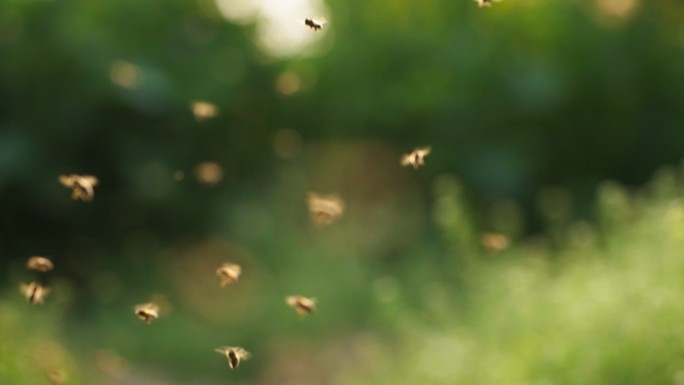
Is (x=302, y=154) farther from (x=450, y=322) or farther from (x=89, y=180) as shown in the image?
(x=89, y=180)

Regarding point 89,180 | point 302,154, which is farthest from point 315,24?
point 302,154

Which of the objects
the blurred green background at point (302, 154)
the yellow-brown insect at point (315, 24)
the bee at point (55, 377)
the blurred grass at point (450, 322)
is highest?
the blurred green background at point (302, 154)

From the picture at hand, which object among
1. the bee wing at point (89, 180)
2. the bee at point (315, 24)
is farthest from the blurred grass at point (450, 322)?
the bee at point (315, 24)

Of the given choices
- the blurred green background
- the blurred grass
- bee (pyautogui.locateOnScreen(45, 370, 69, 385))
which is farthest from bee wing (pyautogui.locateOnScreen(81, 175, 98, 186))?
the blurred green background

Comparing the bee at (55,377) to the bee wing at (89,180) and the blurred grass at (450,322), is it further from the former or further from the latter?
the bee wing at (89,180)

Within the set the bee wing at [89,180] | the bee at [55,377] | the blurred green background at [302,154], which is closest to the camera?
the bee wing at [89,180]

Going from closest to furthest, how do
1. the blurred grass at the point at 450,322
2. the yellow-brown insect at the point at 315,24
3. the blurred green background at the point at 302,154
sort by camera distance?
the yellow-brown insect at the point at 315,24 → the blurred grass at the point at 450,322 → the blurred green background at the point at 302,154

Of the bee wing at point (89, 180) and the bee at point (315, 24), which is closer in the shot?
the bee at point (315, 24)

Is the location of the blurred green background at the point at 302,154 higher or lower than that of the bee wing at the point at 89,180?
higher

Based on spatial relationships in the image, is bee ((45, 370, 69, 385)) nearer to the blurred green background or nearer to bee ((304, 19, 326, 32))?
bee ((304, 19, 326, 32))
